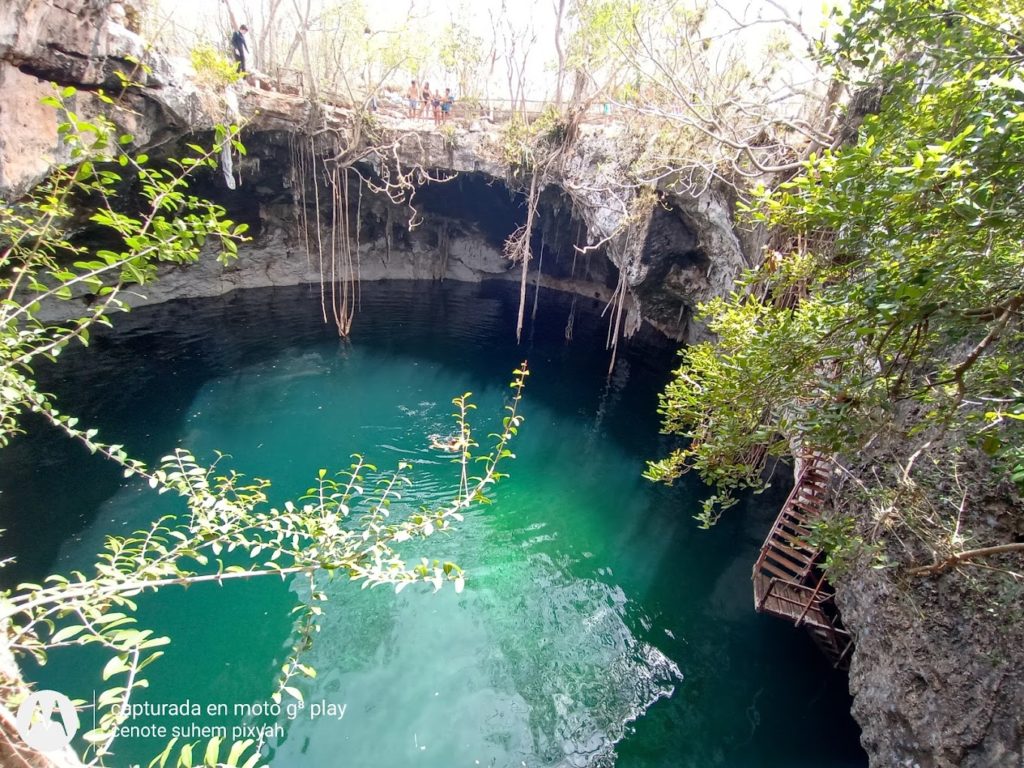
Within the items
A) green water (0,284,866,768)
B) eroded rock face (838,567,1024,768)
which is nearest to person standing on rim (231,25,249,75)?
green water (0,284,866,768)

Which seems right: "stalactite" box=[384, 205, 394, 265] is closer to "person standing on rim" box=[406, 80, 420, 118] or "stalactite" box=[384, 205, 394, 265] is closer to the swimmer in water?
"person standing on rim" box=[406, 80, 420, 118]

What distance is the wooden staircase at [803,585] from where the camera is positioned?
20.1 ft

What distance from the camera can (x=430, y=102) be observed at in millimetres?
16250

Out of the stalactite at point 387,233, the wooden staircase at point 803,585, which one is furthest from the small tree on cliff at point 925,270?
the stalactite at point 387,233

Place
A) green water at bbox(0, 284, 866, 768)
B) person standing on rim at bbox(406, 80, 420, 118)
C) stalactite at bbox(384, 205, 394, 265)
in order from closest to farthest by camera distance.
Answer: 1. green water at bbox(0, 284, 866, 768)
2. person standing on rim at bbox(406, 80, 420, 118)
3. stalactite at bbox(384, 205, 394, 265)

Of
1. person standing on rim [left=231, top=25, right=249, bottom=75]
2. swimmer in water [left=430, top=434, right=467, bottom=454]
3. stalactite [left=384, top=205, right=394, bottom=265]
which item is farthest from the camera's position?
stalactite [left=384, top=205, right=394, bottom=265]

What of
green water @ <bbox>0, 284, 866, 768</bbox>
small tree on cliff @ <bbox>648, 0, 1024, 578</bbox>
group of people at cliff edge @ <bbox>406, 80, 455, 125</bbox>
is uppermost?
group of people at cliff edge @ <bbox>406, 80, 455, 125</bbox>

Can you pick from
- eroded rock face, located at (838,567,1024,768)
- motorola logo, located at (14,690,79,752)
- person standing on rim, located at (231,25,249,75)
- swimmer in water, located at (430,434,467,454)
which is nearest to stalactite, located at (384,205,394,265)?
person standing on rim, located at (231,25,249,75)

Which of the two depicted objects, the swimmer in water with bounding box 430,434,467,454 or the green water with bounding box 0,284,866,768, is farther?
the green water with bounding box 0,284,866,768

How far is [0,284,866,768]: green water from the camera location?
532cm

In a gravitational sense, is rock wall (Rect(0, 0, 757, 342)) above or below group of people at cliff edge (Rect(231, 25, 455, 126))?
below

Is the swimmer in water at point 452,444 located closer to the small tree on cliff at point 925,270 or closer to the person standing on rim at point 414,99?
the small tree on cliff at point 925,270

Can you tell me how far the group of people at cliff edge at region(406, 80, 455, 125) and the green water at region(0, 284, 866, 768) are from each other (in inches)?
370

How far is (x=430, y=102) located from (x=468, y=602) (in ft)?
52.0
